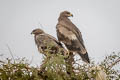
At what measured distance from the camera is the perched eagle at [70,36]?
6.66 metres

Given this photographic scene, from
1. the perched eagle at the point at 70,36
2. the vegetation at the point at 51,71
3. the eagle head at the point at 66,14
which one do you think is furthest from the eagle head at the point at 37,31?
the vegetation at the point at 51,71

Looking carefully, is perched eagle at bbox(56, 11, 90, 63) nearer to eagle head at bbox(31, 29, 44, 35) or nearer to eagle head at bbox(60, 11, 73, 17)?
eagle head at bbox(60, 11, 73, 17)

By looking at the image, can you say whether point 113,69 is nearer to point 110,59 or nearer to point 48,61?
point 110,59

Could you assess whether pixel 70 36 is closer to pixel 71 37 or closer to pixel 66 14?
pixel 71 37

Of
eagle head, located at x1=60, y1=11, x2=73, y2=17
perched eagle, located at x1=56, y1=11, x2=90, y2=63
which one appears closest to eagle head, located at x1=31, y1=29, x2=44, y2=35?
perched eagle, located at x1=56, y1=11, x2=90, y2=63

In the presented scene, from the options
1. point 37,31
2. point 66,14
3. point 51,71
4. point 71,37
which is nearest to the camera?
point 51,71

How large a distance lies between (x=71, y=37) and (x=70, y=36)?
0.06 m

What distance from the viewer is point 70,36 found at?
7.05 m

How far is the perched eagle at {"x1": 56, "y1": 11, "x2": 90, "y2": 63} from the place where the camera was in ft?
21.8

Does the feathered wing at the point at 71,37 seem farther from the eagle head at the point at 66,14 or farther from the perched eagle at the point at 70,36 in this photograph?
the eagle head at the point at 66,14

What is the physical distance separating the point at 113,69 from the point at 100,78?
914 mm

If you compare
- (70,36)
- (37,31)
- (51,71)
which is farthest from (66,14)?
(51,71)

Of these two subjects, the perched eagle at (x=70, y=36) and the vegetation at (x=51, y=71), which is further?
the perched eagle at (x=70, y=36)

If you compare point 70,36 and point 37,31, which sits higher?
point 37,31
